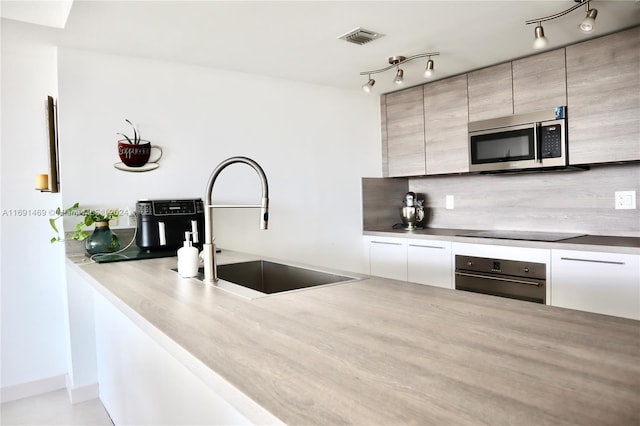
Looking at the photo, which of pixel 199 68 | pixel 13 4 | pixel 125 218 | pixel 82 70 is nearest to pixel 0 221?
pixel 125 218

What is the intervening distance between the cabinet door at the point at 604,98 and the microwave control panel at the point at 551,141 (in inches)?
2.7

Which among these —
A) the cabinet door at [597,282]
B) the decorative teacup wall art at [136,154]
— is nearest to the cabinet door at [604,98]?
the cabinet door at [597,282]

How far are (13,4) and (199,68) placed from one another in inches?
45.1

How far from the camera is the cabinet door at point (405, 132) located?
3.83 metres

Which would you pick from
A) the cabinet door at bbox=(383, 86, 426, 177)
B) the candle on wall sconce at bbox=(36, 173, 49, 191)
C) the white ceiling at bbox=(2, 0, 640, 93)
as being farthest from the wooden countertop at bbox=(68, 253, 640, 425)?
the cabinet door at bbox=(383, 86, 426, 177)

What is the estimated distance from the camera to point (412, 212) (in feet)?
13.1

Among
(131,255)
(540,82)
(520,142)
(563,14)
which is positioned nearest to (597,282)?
(520,142)

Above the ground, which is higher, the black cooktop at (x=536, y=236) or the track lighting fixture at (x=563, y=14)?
the track lighting fixture at (x=563, y=14)

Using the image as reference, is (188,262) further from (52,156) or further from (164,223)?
(52,156)

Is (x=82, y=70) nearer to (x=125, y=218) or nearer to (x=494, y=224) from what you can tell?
(x=125, y=218)

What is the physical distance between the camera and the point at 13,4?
216 centimetres

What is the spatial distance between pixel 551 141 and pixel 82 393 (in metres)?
3.38

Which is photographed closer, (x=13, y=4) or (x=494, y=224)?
(x=13, y=4)

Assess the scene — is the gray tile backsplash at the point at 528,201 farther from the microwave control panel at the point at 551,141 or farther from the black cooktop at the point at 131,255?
the black cooktop at the point at 131,255
